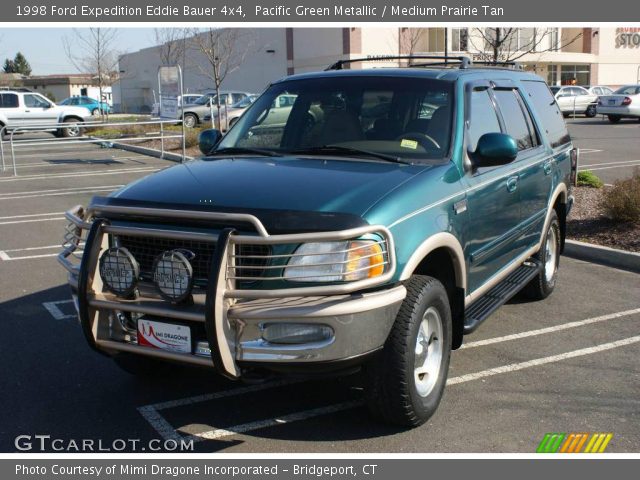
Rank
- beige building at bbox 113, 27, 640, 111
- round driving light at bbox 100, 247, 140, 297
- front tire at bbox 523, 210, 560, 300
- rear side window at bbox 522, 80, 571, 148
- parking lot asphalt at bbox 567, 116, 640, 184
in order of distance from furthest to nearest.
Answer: beige building at bbox 113, 27, 640, 111 < parking lot asphalt at bbox 567, 116, 640, 184 < front tire at bbox 523, 210, 560, 300 < rear side window at bbox 522, 80, 571, 148 < round driving light at bbox 100, 247, 140, 297

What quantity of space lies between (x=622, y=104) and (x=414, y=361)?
105 feet

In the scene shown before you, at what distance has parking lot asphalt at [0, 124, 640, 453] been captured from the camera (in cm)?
417

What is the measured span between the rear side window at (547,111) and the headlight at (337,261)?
3.40 m

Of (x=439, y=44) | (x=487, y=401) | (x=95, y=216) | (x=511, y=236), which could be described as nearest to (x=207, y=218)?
(x=95, y=216)

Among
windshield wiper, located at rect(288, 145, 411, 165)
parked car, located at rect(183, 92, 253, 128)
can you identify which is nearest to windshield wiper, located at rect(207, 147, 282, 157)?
windshield wiper, located at rect(288, 145, 411, 165)

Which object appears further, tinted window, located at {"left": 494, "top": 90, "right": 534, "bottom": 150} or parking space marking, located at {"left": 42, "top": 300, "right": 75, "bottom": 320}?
parking space marking, located at {"left": 42, "top": 300, "right": 75, "bottom": 320}

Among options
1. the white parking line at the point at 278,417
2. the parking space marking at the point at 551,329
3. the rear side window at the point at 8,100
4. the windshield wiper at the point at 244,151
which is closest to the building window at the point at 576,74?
the rear side window at the point at 8,100

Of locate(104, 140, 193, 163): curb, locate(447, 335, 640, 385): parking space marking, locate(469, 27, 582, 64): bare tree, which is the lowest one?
locate(447, 335, 640, 385): parking space marking

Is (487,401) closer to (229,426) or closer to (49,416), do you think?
(229,426)

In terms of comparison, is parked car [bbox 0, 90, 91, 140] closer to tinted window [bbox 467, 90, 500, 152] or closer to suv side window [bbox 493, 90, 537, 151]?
suv side window [bbox 493, 90, 537, 151]

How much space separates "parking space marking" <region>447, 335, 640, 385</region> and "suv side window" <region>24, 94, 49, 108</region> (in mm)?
29672

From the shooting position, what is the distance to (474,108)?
5266 mm

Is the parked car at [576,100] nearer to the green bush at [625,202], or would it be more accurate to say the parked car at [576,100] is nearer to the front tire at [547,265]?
the green bush at [625,202]

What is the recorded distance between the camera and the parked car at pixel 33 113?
3028cm
